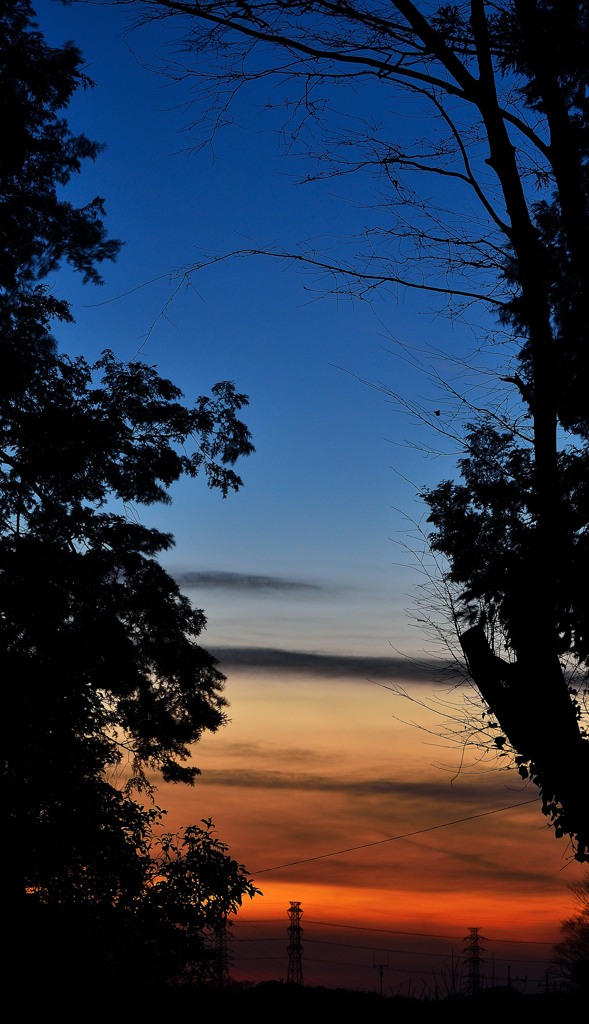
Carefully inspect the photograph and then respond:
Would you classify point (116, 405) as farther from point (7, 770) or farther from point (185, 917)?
point (185, 917)

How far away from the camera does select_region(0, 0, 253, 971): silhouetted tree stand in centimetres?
1310

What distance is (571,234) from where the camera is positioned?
23.6 feet

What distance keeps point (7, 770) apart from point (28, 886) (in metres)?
1.71

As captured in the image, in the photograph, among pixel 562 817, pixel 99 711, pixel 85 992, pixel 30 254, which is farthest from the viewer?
pixel 30 254

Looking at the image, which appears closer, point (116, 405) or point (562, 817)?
point (562, 817)

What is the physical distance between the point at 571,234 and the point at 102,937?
11181 millimetres

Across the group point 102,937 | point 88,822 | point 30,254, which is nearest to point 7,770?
point 88,822

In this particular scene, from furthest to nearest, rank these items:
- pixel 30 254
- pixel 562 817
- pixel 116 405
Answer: pixel 116 405
pixel 30 254
pixel 562 817

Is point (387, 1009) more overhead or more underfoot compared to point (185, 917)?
more underfoot

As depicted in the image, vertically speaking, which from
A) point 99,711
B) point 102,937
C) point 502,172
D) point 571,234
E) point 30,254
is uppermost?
point 30,254

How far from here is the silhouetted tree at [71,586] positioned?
13.1 m

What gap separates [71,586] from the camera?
1616 cm

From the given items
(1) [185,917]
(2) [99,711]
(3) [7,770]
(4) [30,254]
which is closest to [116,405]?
(4) [30,254]

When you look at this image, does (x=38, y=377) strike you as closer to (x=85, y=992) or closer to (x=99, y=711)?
(x=99, y=711)
